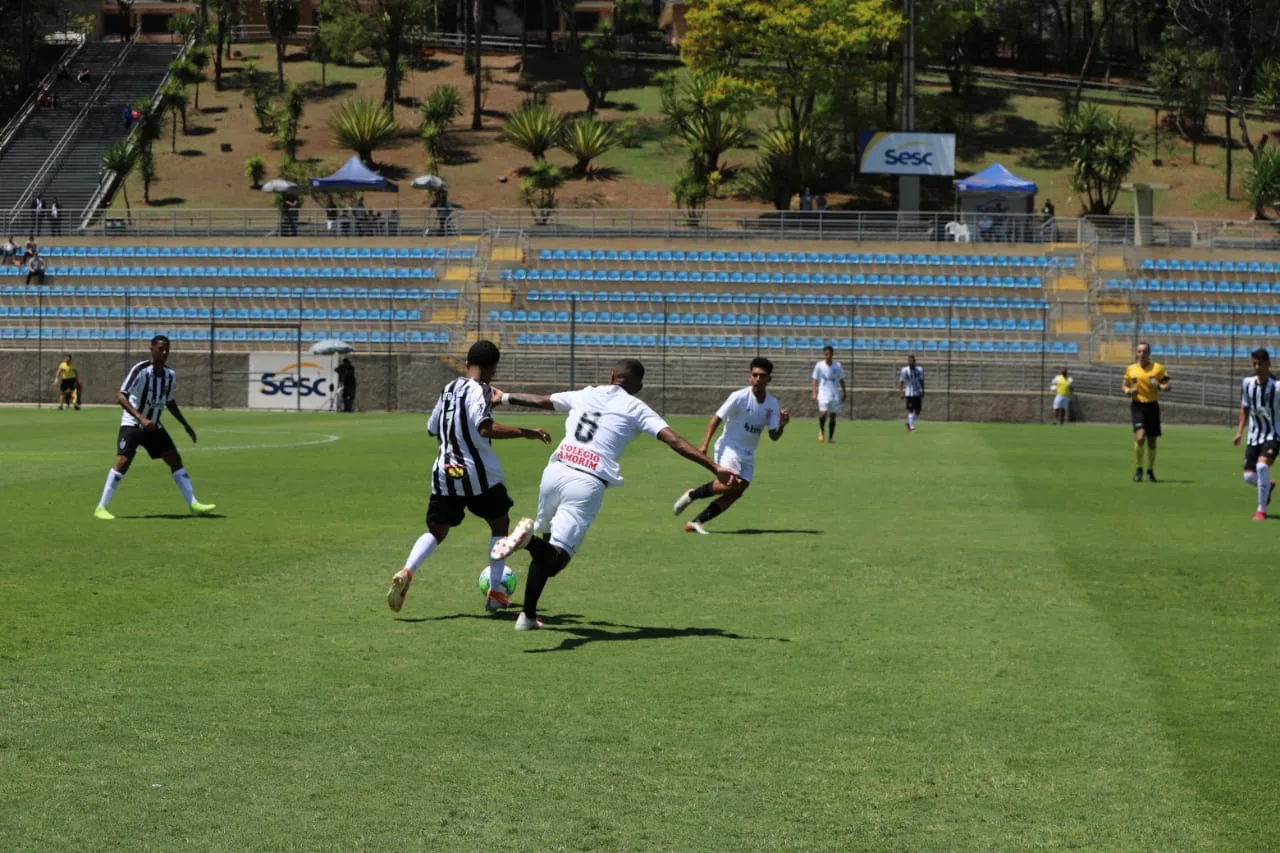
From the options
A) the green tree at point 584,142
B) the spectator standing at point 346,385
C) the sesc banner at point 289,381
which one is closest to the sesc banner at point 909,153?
the green tree at point 584,142

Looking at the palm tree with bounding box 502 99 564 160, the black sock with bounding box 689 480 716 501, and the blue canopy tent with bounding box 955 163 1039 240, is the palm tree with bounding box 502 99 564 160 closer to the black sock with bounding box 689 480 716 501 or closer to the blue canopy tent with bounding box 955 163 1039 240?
the blue canopy tent with bounding box 955 163 1039 240

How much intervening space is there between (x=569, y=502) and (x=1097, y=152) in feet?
212

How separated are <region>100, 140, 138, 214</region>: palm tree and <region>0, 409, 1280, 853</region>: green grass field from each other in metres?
56.5

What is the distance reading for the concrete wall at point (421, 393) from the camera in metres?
47.7

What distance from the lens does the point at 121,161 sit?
73.1m

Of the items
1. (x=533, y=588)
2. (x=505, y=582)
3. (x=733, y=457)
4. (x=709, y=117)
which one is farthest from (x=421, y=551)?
(x=709, y=117)

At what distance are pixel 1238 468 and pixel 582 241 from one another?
3312cm

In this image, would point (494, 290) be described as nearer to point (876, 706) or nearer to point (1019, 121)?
point (1019, 121)

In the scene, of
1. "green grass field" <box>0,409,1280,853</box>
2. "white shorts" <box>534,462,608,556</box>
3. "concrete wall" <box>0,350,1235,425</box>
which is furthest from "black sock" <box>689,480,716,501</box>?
"concrete wall" <box>0,350,1235,425</box>

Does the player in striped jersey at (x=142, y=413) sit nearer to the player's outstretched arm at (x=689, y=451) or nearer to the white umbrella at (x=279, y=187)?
the player's outstretched arm at (x=689, y=451)

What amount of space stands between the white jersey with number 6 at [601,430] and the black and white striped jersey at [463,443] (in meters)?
0.65

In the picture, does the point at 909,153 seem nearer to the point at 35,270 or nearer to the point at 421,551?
the point at 35,270

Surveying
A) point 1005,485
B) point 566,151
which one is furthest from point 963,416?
point 566,151

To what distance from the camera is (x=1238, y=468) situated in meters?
29.5
